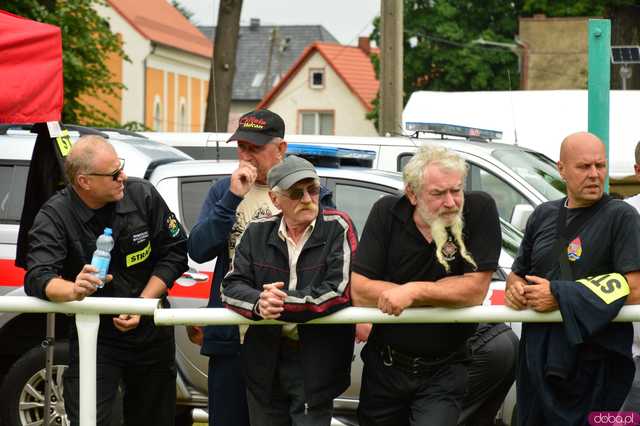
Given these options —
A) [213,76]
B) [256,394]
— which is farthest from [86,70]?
[256,394]

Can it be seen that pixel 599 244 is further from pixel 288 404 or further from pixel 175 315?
pixel 175 315

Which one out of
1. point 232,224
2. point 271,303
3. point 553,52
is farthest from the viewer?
point 553,52

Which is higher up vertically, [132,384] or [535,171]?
[535,171]

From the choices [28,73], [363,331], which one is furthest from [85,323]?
[28,73]

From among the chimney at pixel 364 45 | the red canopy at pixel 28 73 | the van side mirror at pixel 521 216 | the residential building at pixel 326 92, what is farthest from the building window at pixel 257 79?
the red canopy at pixel 28 73

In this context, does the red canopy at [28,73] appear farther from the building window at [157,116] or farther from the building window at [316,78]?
the building window at [316,78]

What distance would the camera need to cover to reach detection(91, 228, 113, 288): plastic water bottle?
16.3 feet

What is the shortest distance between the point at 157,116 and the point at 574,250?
6214 centimetres

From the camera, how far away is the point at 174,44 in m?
67.6

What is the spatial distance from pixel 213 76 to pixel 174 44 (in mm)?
48748

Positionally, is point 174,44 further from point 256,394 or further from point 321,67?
point 256,394

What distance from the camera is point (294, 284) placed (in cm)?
484

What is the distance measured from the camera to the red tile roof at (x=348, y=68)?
69.4 m

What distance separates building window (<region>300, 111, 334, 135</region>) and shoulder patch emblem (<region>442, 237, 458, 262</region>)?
66.8 metres
